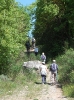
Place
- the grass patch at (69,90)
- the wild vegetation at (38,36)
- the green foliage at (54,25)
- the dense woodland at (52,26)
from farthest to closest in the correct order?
1. the green foliage at (54,25)
2. the dense woodland at (52,26)
3. the wild vegetation at (38,36)
4. the grass patch at (69,90)

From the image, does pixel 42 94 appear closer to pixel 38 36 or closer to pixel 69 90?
pixel 69 90

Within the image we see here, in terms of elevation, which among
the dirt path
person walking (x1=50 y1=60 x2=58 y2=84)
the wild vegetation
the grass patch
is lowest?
the dirt path

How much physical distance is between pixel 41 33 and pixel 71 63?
758 inches

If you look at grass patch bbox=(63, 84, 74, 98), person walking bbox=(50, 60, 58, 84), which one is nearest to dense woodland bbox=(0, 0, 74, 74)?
person walking bbox=(50, 60, 58, 84)

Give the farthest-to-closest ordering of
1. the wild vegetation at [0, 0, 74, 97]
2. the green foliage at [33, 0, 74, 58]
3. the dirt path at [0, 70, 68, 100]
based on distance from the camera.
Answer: the green foliage at [33, 0, 74, 58], the wild vegetation at [0, 0, 74, 97], the dirt path at [0, 70, 68, 100]

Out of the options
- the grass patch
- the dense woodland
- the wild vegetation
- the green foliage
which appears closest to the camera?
the grass patch

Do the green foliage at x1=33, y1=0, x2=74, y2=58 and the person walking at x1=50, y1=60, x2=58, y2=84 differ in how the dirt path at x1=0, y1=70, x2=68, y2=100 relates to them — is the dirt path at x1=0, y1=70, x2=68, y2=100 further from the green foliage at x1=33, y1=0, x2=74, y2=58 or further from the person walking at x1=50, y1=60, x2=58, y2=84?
the green foliage at x1=33, y1=0, x2=74, y2=58

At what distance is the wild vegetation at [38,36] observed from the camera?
26844 millimetres

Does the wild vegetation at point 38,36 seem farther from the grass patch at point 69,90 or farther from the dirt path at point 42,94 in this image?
the dirt path at point 42,94

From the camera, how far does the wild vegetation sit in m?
26.8

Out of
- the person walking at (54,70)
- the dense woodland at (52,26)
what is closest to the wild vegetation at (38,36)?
the dense woodland at (52,26)

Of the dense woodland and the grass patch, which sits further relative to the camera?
the dense woodland

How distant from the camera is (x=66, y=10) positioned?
41.4 m

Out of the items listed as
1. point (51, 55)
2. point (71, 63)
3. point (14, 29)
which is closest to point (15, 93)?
point (71, 63)
